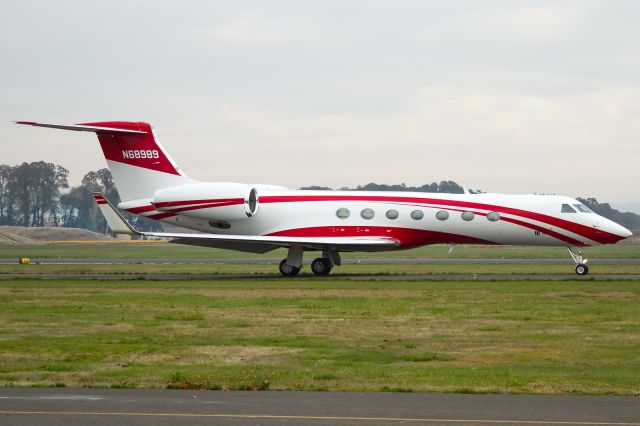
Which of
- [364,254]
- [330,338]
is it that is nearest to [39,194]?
[364,254]

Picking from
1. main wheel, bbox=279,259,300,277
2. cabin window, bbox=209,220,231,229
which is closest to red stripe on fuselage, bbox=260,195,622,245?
main wheel, bbox=279,259,300,277

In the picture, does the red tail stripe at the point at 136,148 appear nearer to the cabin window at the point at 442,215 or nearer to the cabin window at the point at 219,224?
the cabin window at the point at 219,224

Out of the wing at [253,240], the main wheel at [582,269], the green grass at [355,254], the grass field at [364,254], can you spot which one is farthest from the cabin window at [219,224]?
the grass field at [364,254]

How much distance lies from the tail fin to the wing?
3248 mm

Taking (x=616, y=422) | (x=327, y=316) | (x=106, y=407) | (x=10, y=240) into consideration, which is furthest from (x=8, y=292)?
(x=10, y=240)

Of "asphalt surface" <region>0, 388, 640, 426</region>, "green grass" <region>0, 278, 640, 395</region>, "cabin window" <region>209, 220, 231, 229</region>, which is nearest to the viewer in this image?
"asphalt surface" <region>0, 388, 640, 426</region>

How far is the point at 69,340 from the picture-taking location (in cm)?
1789

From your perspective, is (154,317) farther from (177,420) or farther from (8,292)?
(177,420)

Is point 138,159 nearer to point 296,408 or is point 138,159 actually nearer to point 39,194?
point 296,408

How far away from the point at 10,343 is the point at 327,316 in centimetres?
690

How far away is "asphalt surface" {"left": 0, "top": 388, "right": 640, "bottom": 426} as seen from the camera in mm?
10148

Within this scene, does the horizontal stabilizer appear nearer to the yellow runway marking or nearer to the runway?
the runway

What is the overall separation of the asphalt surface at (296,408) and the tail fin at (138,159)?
85.8ft

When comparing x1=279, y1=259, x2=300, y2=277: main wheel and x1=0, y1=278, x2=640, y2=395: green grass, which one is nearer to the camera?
x1=0, y1=278, x2=640, y2=395: green grass
